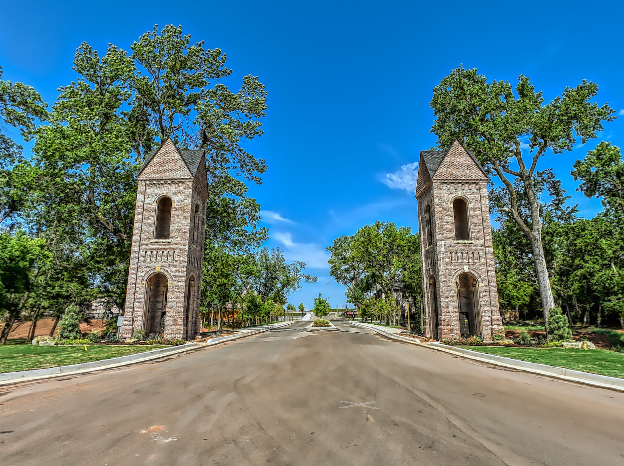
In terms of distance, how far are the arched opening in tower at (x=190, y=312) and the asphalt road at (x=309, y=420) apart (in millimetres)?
12313

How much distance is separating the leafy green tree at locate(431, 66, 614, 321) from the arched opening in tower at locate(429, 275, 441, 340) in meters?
7.51

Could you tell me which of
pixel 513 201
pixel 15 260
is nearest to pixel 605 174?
pixel 513 201

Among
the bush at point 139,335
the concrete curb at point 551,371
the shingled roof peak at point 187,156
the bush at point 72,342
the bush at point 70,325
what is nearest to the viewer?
the concrete curb at point 551,371

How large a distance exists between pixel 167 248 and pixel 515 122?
80.4ft

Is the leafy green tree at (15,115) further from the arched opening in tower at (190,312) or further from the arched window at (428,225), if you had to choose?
the arched window at (428,225)

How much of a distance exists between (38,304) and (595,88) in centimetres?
4016

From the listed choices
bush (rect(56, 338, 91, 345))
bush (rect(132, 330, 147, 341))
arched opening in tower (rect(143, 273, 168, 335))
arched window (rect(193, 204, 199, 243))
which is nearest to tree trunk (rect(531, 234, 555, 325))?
arched window (rect(193, 204, 199, 243))

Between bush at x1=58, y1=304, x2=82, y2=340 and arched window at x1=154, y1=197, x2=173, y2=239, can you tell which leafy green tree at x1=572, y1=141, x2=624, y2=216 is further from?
bush at x1=58, y1=304, x2=82, y2=340

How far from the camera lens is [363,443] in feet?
15.6

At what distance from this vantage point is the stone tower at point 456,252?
21.4m

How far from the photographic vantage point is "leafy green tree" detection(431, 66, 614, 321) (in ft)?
80.4

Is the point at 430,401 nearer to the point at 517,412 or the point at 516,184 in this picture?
the point at 517,412

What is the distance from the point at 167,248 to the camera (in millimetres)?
21312

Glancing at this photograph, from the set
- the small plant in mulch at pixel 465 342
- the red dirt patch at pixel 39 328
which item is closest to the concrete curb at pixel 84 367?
Result: the small plant in mulch at pixel 465 342
